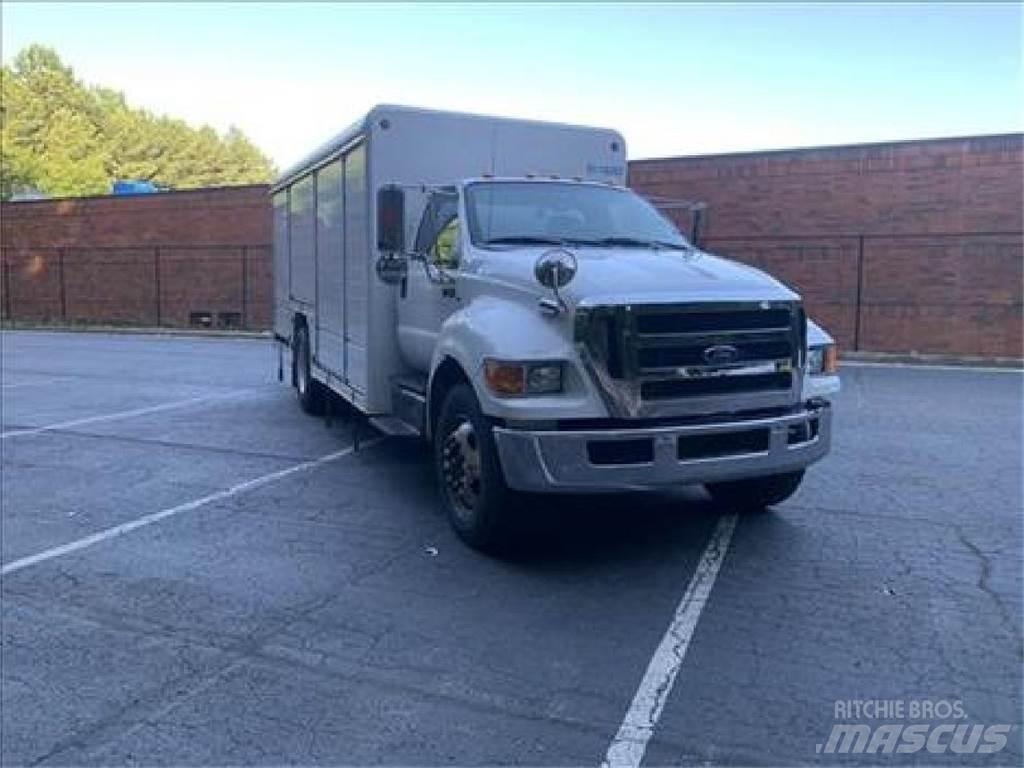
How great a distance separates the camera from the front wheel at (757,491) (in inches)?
260

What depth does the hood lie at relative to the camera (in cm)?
537

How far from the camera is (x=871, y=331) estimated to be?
18.8 metres

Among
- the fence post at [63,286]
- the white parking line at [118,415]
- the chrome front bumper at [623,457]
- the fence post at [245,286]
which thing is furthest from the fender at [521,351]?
the fence post at [63,286]

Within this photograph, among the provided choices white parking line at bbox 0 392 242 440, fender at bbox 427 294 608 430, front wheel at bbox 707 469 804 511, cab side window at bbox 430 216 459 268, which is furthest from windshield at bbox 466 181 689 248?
white parking line at bbox 0 392 242 440

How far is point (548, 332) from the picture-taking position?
549 cm

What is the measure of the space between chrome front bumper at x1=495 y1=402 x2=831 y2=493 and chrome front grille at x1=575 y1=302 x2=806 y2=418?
0.13 metres

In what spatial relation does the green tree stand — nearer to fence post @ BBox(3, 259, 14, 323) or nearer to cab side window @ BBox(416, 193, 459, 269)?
fence post @ BBox(3, 259, 14, 323)

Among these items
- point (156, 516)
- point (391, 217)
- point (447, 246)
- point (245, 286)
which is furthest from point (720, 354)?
point (245, 286)

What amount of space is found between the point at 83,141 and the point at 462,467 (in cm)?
6569

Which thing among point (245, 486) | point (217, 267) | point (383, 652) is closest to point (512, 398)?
point (383, 652)

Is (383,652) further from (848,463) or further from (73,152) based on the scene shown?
(73,152)

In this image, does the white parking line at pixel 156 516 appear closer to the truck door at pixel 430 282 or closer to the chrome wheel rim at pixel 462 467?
the truck door at pixel 430 282

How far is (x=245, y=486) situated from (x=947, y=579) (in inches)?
199

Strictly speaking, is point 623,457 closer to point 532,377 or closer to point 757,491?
point 532,377
